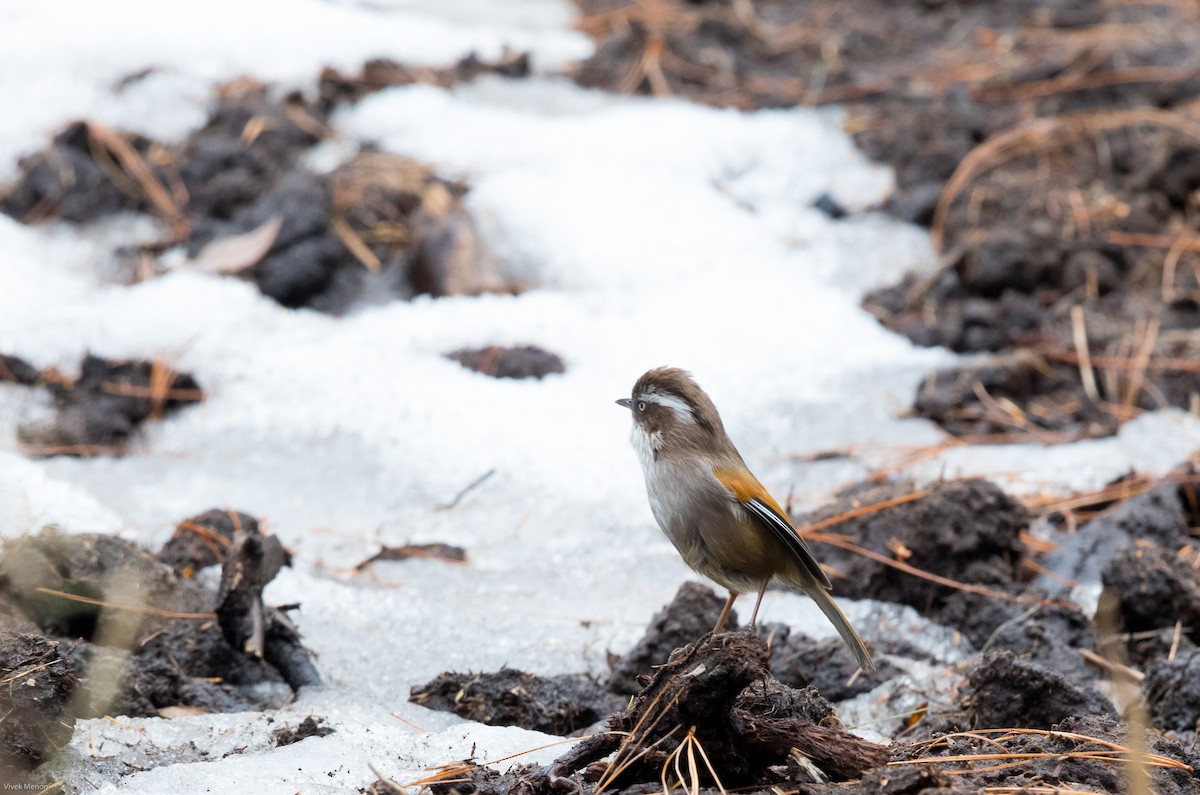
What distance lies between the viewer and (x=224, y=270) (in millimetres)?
6113

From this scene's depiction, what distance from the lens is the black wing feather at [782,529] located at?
327 cm

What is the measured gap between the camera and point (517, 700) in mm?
3424

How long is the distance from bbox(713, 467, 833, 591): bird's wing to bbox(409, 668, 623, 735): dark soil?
0.69 meters

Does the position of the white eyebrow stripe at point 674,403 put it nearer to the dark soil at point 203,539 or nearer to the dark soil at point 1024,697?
the dark soil at point 1024,697

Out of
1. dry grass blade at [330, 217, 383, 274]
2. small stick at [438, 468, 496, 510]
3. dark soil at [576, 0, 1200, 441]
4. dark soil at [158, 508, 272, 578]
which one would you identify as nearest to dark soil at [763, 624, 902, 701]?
small stick at [438, 468, 496, 510]

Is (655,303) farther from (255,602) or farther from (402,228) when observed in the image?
(255,602)

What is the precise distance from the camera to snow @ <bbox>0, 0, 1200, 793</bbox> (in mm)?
3930

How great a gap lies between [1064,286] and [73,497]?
4731 millimetres

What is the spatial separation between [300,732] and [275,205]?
395cm

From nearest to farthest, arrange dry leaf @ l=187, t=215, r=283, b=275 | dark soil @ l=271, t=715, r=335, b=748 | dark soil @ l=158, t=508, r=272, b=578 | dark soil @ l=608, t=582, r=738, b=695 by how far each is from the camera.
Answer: dark soil @ l=271, t=715, r=335, b=748 < dark soil @ l=608, t=582, r=738, b=695 < dark soil @ l=158, t=508, r=272, b=578 < dry leaf @ l=187, t=215, r=283, b=275

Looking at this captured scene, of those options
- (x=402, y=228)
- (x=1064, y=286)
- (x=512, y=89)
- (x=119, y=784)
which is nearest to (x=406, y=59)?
(x=512, y=89)

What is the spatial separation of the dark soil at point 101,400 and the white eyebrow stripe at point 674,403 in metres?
2.63

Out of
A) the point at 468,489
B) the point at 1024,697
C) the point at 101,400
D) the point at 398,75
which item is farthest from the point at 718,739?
the point at 398,75

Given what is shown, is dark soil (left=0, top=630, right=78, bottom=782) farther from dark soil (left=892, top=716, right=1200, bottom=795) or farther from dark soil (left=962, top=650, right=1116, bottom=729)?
dark soil (left=962, top=650, right=1116, bottom=729)
